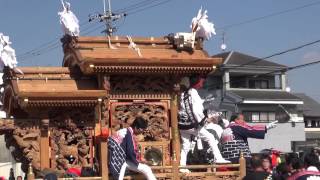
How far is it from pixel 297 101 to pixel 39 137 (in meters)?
34.8

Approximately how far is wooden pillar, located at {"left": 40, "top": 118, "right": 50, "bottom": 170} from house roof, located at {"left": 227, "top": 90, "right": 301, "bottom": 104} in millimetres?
31062

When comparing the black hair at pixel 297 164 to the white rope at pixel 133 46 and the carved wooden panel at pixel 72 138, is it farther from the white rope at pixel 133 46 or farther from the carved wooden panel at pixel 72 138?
the white rope at pixel 133 46

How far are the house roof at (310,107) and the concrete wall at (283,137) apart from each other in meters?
6.82

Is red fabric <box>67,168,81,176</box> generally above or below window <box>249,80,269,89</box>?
below

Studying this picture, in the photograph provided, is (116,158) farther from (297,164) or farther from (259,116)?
(259,116)

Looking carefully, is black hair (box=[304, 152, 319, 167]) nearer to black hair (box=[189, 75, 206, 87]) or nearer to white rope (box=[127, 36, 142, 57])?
black hair (box=[189, 75, 206, 87])

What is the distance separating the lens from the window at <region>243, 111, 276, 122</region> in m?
41.4

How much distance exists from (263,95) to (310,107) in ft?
36.4

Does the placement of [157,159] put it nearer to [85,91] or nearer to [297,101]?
[85,91]

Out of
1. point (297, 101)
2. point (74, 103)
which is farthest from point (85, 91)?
point (297, 101)

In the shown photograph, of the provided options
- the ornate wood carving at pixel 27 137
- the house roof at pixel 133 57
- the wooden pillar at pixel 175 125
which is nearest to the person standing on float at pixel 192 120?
the wooden pillar at pixel 175 125

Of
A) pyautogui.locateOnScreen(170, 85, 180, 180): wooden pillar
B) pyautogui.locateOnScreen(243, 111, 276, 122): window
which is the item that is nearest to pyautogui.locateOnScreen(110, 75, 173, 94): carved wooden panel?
pyautogui.locateOnScreen(170, 85, 180, 180): wooden pillar

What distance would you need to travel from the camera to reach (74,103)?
1019 centimetres

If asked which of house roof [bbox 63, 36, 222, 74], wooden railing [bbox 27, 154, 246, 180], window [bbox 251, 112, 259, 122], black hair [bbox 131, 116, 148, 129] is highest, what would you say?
window [bbox 251, 112, 259, 122]
